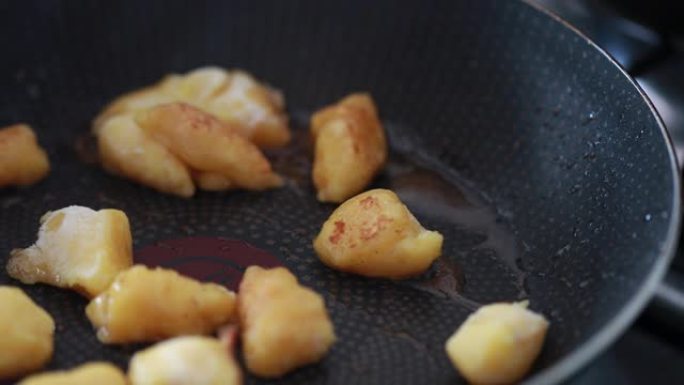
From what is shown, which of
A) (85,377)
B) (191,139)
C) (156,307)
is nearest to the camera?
(85,377)

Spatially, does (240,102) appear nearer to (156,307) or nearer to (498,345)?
(156,307)

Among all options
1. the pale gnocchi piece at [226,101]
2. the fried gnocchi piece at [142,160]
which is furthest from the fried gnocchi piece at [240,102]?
the fried gnocchi piece at [142,160]

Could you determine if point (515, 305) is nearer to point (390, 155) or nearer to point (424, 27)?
point (390, 155)

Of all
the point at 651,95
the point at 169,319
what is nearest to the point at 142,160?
the point at 169,319

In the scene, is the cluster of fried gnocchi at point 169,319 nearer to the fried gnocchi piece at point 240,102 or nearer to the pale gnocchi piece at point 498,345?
the pale gnocchi piece at point 498,345

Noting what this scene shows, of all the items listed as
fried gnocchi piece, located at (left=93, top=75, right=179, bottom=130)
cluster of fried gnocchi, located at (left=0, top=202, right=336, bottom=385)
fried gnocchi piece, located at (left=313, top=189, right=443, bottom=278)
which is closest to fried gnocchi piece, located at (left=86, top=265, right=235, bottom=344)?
cluster of fried gnocchi, located at (left=0, top=202, right=336, bottom=385)
